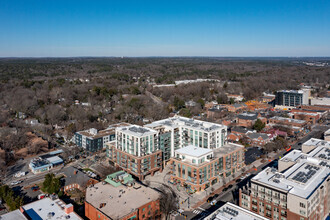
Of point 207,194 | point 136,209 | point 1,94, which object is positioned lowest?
point 207,194

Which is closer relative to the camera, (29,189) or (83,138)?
(29,189)

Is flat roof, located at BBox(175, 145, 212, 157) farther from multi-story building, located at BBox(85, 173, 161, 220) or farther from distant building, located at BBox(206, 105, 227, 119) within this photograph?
distant building, located at BBox(206, 105, 227, 119)

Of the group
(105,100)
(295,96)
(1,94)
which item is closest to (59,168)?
(105,100)

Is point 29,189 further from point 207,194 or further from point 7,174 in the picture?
point 207,194

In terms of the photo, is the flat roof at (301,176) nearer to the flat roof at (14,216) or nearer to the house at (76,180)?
the house at (76,180)

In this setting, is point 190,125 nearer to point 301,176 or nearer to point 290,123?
point 301,176

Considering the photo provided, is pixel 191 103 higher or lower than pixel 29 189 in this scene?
higher

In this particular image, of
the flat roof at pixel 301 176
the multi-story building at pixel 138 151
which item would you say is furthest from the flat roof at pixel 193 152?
the flat roof at pixel 301 176

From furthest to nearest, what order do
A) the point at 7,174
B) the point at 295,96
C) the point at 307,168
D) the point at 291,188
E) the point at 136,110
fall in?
the point at 295,96 → the point at 136,110 → the point at 7,174 → the point at 307,168 → the point at 291,188
